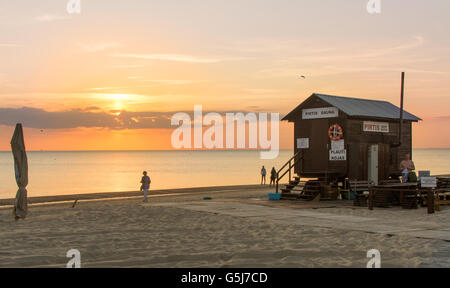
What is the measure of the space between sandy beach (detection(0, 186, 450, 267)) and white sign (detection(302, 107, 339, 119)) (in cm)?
692

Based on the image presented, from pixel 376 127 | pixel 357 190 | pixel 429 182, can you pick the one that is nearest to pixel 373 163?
pixel 376 127

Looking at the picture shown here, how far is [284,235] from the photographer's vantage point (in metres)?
12.6

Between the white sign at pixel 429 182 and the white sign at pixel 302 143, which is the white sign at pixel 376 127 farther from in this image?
the white sign at pixel 429 182

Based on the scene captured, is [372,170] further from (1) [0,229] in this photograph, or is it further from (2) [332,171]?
(1) [0,229]

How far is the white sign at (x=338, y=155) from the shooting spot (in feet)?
78.9

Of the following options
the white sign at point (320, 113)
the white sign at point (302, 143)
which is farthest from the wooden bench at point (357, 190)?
the white sign at point (320, 113)

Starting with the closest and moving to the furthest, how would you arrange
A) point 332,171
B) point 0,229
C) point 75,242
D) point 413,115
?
point 75,242 < point 0,229 < point 332,171 < point 413,115

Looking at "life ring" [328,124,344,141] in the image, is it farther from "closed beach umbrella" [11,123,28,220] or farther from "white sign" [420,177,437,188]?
"closed beach umbrella" [11,123,28,220]

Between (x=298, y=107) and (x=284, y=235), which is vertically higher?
(x=298, y=107)

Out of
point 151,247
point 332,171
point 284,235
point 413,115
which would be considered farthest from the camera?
point 413,115

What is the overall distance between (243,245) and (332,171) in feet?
46.1

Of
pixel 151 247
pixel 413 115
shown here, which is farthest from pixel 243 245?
pixel 413 115

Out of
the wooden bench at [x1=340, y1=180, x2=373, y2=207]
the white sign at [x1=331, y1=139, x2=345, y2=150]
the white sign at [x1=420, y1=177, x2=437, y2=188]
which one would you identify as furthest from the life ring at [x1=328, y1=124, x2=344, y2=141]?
the white sign at [x1=420, y1=177, x2=437, y2=188]

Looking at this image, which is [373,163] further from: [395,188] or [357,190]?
[395,188]
